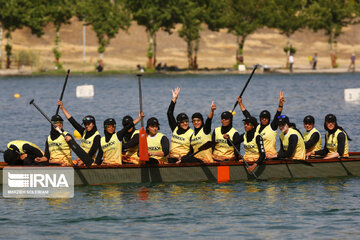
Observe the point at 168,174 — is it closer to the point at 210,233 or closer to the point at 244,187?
the point at 244,187

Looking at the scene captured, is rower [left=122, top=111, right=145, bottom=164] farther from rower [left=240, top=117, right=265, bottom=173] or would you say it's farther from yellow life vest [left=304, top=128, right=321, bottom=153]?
yellow life vest [left=304, top=128, right=321, bottom=153]

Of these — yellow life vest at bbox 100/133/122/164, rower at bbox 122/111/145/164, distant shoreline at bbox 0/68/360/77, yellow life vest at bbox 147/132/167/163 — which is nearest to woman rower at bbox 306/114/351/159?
yellow life vest at bbox 147/132/167/163

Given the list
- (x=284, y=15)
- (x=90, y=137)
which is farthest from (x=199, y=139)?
(x=284, y=15)

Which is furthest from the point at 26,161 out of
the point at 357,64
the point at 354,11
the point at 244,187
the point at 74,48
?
the point at 74,48

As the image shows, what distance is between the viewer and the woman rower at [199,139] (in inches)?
854

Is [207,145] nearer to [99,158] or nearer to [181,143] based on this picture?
[181,143]

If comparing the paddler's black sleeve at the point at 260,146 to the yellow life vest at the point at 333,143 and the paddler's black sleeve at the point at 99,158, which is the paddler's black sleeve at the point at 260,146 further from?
the paddler's black sleeve at the point at 99,158

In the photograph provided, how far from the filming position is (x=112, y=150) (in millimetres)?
21516

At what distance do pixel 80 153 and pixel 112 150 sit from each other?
0.87 meters

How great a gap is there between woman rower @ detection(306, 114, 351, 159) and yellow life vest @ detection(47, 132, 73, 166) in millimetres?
6911

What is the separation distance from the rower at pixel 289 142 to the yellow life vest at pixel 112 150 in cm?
427

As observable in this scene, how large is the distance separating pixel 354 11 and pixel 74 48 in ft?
149

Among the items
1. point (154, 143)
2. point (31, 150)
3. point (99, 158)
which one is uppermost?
point (154, 143)

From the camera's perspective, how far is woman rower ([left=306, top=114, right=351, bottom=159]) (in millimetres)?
22375
